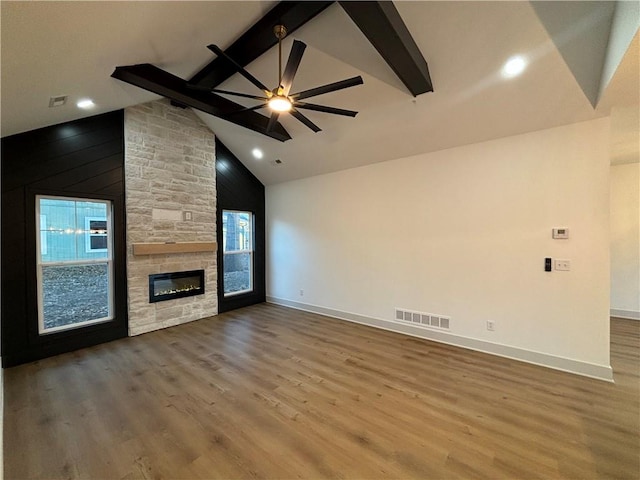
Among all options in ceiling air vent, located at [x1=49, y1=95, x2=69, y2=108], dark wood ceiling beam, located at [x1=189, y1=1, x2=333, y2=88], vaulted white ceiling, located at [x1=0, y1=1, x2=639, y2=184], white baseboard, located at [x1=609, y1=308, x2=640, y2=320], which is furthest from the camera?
white baseboard, located at [x1=609, y1=308, x2=640, y2=320]

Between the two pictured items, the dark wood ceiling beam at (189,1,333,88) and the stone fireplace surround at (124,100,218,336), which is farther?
the stone fireplace surround at (124,100,218,336)

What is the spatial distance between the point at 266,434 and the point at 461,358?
101 inches

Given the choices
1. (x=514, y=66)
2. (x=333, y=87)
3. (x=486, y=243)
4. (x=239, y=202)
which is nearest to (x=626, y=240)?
(x=486, y=243)

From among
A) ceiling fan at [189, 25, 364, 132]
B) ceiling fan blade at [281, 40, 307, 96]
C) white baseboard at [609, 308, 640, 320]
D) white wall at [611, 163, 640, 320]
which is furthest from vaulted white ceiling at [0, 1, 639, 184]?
white baseboard at [609, 308, 640, 320]

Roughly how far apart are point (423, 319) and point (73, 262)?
5.14 m

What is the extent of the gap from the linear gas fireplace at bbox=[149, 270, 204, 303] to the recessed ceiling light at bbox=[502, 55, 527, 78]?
211 inches

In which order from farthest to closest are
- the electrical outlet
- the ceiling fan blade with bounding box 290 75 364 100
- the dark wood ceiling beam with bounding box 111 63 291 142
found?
1. the electrical outlet
2. the dark wood ceiling beam with bounding box 111 63 291 142
3. the ceiling fan blade with bounding box 290 75 364 100

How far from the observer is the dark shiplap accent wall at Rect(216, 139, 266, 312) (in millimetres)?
5379

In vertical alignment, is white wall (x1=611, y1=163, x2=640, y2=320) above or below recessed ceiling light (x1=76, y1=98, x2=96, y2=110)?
below

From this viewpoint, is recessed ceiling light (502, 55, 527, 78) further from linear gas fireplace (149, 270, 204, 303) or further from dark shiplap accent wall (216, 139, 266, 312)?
linear gas fireplace (149, 270, 204, 303)

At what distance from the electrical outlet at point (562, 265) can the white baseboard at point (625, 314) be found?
2901mm

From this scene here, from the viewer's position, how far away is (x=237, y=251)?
589 cm

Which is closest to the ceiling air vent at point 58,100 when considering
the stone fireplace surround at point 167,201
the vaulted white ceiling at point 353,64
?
the vaulted white ceiling at point 353,64

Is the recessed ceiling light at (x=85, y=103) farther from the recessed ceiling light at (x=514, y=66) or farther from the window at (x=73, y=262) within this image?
the recessed ceiling light at (x=514, y=66)
